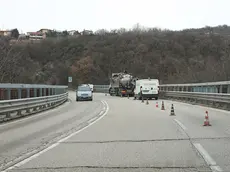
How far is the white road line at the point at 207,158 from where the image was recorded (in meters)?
6.25

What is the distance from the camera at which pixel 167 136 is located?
33.2ft

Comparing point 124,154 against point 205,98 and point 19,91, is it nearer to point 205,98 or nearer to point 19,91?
point 19,91

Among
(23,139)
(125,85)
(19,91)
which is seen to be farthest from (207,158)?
(125,85)

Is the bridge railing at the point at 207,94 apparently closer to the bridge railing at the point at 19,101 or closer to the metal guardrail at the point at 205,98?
the metal guardrail at the point at 205,98

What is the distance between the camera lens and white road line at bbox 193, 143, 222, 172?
625 cm

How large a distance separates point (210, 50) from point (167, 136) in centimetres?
6855

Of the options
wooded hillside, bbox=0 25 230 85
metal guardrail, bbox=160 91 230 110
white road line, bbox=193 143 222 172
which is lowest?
white road line, bbox=193 143 222 172

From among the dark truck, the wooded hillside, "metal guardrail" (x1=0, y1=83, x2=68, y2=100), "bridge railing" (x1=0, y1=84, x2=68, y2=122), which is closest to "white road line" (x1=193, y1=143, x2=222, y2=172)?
"bridge railing" (x1=0, y1=84, x2=68, y2=122)

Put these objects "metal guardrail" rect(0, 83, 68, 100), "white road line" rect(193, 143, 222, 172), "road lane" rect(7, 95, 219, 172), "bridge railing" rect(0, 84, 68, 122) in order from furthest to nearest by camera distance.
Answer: "metal guardrail" rect(0, 83, 68, 100)
"bridge railing" rect(0, 84, 68, 122)
"road lane" rect(7, 95, 219, 172)
"white road line" rect(193, 143, 222, 172)

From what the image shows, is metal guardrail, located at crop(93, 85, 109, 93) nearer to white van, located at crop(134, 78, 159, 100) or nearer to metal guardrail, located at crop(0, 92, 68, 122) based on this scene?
white van, located at crop(134, 78, 159, 100)

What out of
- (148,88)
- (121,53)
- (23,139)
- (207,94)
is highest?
(121,53)

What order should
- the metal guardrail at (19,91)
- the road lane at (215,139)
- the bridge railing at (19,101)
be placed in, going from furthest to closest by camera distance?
the metal guardrail at (19,91), the bridge railing at (19,101), the road lane at (215,139)

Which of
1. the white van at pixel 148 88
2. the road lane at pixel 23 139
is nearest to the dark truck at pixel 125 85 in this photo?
the white van at pixel 148 88

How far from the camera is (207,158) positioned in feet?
23.2
